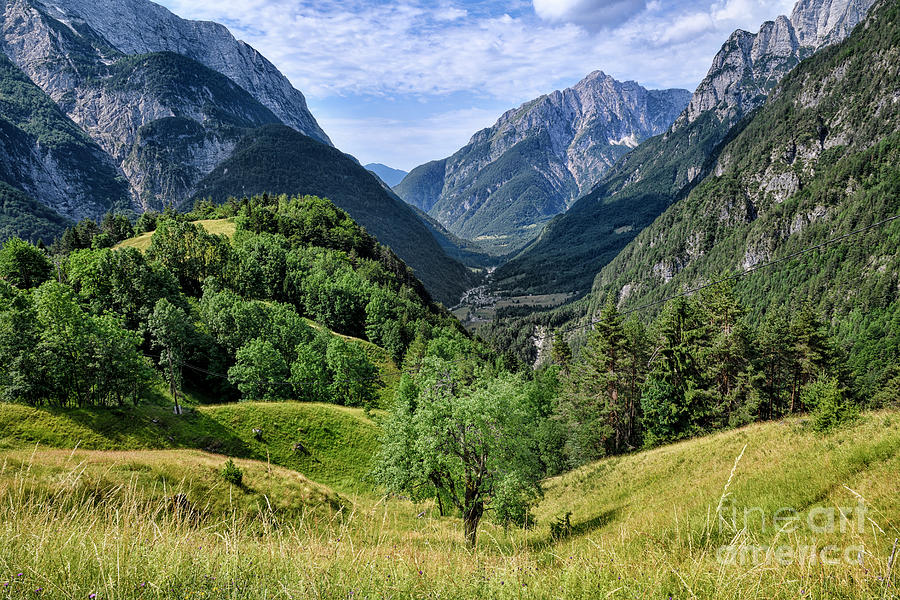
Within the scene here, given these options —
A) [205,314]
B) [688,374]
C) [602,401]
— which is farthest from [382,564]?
[205,314]

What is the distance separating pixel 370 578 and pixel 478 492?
61.8 feet

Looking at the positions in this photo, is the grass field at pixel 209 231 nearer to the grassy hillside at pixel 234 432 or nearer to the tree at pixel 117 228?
the tree at pixel 117 228

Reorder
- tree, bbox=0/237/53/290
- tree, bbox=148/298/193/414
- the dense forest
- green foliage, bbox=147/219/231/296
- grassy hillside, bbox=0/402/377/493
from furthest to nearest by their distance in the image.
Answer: green foliage, bbox=147/219/231/296
tree, bbox=0/237/53/290
tree, bbox=148/298/193/414
grassy hillside, bbox=0/402/377/493
the dense forest

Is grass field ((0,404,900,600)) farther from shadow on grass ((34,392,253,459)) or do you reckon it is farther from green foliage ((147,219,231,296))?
green foliage ((147,219,231,296))

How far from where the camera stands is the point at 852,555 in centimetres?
597

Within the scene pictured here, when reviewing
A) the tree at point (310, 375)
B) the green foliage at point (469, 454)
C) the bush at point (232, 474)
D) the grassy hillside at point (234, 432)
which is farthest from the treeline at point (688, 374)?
the tree at point (310, 375)

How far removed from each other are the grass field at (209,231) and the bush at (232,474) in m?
88.6

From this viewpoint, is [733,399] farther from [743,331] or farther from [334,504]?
[334,504]

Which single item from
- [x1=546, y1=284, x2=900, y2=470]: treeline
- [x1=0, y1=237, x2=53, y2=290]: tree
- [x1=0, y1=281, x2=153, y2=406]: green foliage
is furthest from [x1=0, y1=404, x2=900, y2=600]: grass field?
[x1=0, y1=237, x2=53, y2=290]: tree

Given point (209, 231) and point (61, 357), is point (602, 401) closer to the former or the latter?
point (61, 357)

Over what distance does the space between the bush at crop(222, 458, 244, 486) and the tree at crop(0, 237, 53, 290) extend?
71805 mm

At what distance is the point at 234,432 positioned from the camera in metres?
41.4

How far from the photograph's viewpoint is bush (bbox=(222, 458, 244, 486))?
23.2m

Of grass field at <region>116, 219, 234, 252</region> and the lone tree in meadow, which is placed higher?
grass field at <region>116, 219, 234, 252</region>
